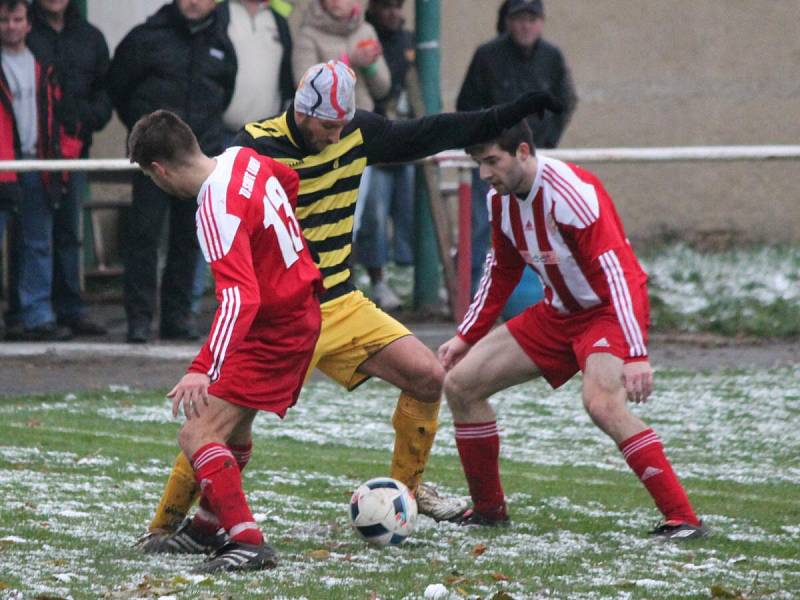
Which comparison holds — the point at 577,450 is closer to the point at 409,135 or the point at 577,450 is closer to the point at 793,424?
the point at 793,424

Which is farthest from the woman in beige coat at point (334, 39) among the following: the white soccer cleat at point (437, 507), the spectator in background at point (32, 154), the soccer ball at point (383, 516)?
the soccer ball at point (383, 516)

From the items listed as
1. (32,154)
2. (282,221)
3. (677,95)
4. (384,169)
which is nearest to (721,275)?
(677,95)

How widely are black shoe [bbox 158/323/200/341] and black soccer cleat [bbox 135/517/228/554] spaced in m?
5.91

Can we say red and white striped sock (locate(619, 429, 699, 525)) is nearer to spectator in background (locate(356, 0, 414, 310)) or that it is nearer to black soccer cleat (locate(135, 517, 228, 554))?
black soccer cleat (locate(135, 517, 228, 554))

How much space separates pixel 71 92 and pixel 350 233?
5379 millimetres

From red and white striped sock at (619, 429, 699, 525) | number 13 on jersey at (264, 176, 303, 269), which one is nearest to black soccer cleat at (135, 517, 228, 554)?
number 13 on jersey at (264, 176, 303, 269)

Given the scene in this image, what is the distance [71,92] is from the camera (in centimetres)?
1167

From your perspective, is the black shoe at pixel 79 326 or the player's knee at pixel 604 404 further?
the black shoe at pixel 79 326

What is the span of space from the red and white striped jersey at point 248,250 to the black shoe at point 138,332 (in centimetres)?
591

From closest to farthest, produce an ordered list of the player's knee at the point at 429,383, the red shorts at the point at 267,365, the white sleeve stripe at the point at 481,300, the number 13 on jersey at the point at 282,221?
the number 13 on jersey at the point at 282,221 < the red shorts at the point at 267,365 < the player's knee at the point at 429,383 < the white sleeve stripe at the point at 481,300

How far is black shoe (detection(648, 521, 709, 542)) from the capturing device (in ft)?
20.8

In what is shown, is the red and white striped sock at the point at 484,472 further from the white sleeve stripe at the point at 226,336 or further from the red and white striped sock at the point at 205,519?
the white sleeve stripe at the point at 226,336

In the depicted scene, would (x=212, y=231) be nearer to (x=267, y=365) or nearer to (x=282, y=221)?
(x=282, y=221)

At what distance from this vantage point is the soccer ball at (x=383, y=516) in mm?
6195
